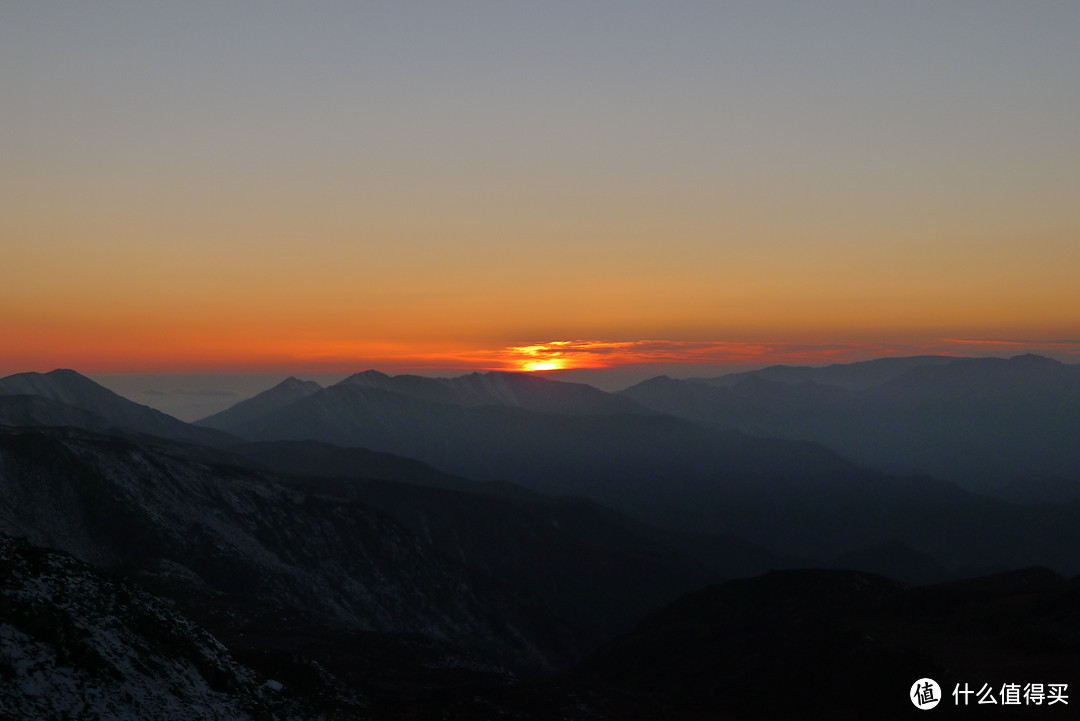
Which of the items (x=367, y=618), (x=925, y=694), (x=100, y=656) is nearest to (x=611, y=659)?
(x=367, y=618)

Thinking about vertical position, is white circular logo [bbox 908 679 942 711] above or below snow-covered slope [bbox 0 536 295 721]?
below

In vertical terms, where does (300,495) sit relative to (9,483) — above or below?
below

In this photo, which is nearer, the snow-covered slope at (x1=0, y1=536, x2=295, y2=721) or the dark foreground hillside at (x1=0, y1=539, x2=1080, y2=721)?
the snow-covered slope at (x1=0, y1=536, x2=295, y2=721)

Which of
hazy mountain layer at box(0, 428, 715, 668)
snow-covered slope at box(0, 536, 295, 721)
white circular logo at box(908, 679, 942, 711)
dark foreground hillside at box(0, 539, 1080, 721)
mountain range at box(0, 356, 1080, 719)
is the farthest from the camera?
hazy mountain layer at box(0, 428, 715, 668)

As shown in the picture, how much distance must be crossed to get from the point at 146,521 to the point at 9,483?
1514 cm

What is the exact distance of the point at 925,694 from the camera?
4781cm

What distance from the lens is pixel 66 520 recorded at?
89938 millimetres

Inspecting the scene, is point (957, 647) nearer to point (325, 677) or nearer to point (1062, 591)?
point (1062, 591)

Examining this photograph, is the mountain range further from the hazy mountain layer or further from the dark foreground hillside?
the hazy mountain layer

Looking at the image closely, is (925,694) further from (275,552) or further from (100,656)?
(275,552)

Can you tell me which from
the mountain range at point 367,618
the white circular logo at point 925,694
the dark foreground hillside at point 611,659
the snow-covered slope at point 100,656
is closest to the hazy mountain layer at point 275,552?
the mountain range at point 367,618

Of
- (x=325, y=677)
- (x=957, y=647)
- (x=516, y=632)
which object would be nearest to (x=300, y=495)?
(x=516, y=632)

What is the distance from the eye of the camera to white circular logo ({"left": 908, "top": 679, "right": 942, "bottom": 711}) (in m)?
46.3

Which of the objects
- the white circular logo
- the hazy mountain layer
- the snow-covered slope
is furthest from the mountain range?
the white circular logo
